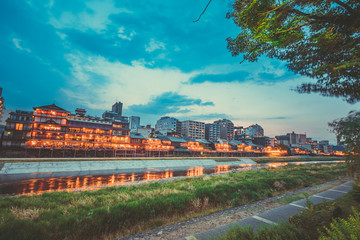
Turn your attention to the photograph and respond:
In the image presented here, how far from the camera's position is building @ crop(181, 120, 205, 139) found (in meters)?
→ 136

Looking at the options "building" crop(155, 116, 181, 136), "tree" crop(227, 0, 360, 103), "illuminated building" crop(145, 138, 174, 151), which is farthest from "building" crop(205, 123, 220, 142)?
"tree" crop(227, 0, 360, 103)

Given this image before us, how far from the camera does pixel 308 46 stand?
7262 mm

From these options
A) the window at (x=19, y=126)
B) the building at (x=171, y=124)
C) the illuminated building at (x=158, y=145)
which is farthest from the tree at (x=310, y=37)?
the building at (x=171, y=124)

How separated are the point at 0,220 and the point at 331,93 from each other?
1745 cm

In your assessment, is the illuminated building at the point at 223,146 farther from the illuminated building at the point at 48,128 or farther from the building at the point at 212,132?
the illuminated building at the point at 48,128

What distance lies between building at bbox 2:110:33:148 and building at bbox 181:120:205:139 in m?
97.8

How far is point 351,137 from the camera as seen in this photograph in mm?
11789

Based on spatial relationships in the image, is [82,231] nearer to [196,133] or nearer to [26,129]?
[26,129]

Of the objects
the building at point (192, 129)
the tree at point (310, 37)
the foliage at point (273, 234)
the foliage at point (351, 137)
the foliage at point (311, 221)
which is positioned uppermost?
the building at point (192, 129)

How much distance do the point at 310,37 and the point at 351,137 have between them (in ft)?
32.4

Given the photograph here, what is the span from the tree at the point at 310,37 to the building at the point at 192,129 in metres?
127

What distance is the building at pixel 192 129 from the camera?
446 feet

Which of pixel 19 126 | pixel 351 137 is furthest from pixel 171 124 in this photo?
pixel 351 137

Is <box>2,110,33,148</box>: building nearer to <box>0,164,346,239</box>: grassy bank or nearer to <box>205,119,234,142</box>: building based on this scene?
<box>0,164,346,239</box>: grassy bank
